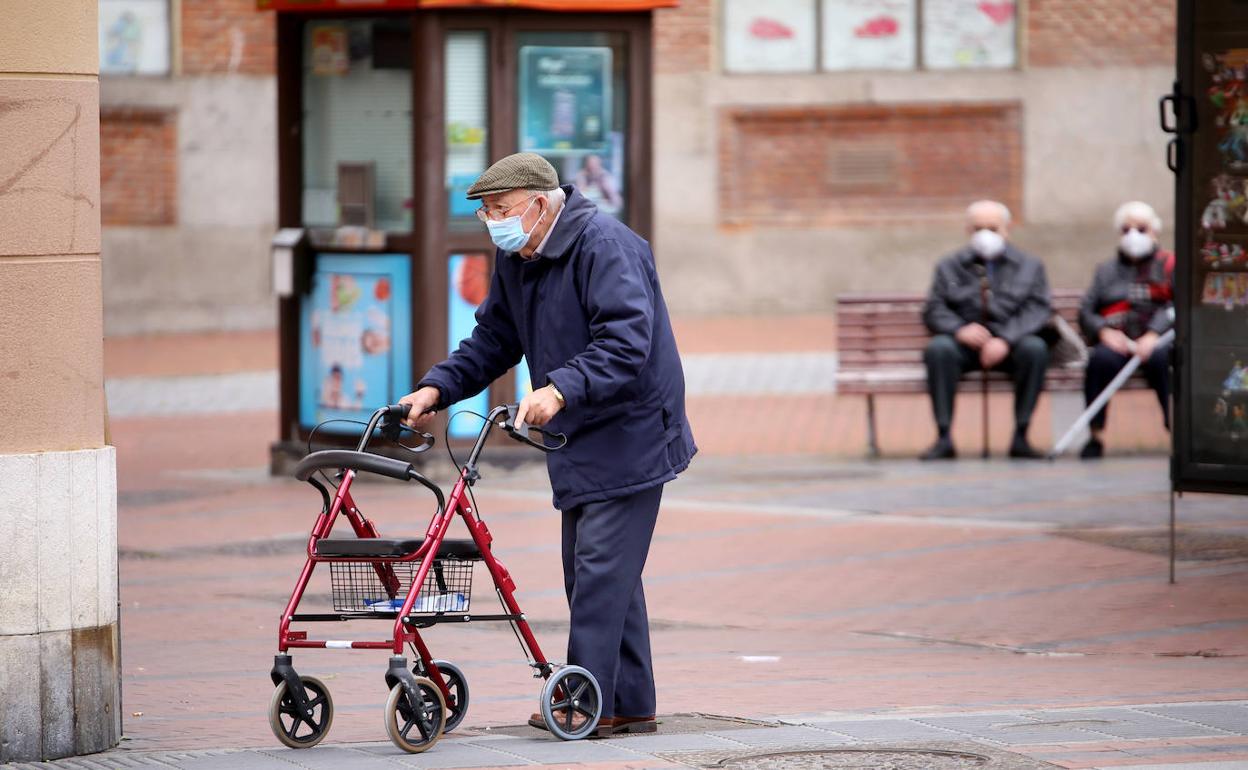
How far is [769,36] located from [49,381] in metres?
16.9

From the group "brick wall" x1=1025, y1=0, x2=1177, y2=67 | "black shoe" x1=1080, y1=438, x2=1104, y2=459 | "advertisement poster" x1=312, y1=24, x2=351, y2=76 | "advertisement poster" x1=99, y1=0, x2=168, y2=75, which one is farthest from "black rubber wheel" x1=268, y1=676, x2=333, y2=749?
"brick wall" x1=1025, y1=0, x2=1177, y2=67

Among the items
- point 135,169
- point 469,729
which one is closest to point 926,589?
point 469,729

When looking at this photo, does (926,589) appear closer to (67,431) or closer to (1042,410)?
(67,431)

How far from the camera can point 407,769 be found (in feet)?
19.6

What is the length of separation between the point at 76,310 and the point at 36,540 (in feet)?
2.05

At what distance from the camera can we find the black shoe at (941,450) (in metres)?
13.7

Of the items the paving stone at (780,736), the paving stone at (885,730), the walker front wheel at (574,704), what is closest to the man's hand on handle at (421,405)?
the walker front wheel at (574,704)

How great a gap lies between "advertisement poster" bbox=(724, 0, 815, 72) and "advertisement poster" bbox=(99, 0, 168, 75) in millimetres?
5314

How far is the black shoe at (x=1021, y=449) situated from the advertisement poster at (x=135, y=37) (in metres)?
10.8

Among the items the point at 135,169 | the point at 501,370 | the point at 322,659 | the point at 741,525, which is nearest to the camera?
the point at 501,370

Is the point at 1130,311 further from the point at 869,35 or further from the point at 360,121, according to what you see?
the point at 869,35

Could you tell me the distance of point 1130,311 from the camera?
13.8 metres

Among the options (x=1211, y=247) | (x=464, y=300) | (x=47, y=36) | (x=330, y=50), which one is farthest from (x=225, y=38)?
(x=47, y=36)

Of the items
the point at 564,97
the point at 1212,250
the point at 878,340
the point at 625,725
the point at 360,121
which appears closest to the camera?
the point at 625,725
